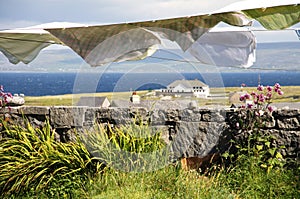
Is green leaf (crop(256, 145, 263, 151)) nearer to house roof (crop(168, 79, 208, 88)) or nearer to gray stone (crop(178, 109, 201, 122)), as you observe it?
gray stone (crop(178, 109, 201, 122))

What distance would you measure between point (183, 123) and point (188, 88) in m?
0.62

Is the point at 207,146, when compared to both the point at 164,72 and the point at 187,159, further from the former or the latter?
the point at 164,72

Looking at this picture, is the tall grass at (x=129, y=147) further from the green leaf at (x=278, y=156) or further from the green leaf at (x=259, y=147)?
the green leaf at (x=278, y=156)

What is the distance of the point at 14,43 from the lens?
17.2 ft

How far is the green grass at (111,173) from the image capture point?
4.68 m

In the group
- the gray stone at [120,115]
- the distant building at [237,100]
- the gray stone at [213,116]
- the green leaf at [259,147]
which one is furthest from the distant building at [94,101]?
the green leaf at [259,147]

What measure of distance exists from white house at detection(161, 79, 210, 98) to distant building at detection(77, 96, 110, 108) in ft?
2.80

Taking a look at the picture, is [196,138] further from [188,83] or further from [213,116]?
[188,83]

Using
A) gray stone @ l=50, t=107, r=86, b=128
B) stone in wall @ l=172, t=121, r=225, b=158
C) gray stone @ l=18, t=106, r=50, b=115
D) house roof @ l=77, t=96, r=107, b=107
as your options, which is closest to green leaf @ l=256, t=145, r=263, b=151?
stone in wall @ l=172, t=121, r=225, b=158

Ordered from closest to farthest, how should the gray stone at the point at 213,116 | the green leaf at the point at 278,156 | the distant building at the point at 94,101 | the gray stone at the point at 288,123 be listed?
the green leaf at the point at 278,156, the gray stone at the point at 288,123, the distant building at the point at 94,101, the gray stone at the point at 213,116

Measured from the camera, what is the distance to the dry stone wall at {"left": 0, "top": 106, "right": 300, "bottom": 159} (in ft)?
18.1

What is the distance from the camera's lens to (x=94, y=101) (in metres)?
5.85

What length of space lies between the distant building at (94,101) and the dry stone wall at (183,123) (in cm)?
9

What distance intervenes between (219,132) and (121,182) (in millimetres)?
1535
